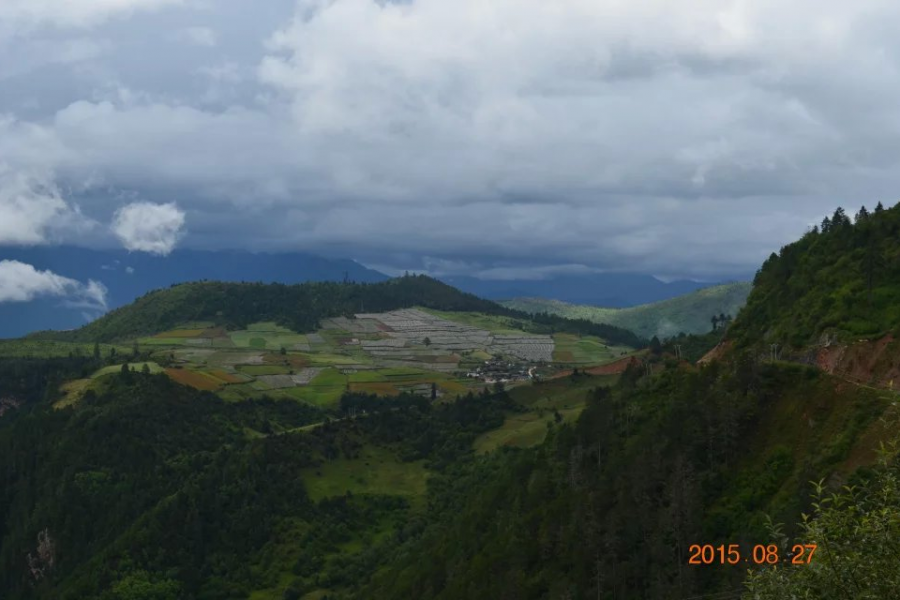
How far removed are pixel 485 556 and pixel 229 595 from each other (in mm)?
64093

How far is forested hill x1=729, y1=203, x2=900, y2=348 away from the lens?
68.6 meters

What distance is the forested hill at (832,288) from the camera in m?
68.6

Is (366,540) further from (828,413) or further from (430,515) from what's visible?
(828,413)

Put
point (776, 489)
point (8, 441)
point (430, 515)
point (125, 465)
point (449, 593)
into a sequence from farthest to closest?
point (8, 441) → point (125, 465) → point (430, 515) → point (449, 593) → point (776, 489)

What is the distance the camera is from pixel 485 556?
8075 cm

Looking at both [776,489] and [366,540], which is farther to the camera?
[366,540]

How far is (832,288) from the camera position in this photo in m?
78.2

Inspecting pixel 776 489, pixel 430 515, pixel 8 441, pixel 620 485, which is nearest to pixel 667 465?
pixel 620 485

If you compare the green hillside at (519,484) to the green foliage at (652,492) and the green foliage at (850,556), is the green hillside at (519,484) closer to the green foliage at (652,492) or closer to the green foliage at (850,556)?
the green foliage at (850,556)
